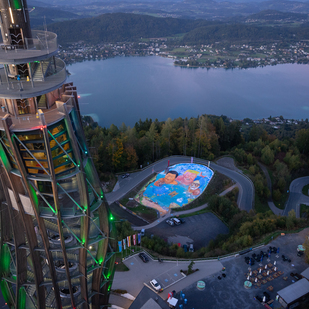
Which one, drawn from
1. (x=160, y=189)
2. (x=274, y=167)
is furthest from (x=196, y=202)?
(x=274, y=167)

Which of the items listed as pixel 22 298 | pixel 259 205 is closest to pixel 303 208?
pixel 259 205

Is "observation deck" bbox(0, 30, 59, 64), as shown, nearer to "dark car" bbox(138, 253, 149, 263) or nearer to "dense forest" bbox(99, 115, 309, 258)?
"dark car" bbox(138, 253, 149, 263)

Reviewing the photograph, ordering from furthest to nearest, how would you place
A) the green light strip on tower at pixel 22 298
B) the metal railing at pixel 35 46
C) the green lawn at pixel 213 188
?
the green lawn at pixel 213 188 < the green light strip on tower at pixel 22 298 < the metal railing at pixel 35 46

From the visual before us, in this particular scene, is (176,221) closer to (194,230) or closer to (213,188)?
(194,230)

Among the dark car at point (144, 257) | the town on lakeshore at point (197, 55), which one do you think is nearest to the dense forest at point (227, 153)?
the dark car at point (144, 257)

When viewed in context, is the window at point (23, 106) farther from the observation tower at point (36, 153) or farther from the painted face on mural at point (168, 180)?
the painted face on mural at point (168, 180)

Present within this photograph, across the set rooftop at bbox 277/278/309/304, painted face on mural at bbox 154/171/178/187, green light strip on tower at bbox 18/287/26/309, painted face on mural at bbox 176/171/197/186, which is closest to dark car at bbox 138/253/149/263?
rooftop at bbox 277/278/309/304
